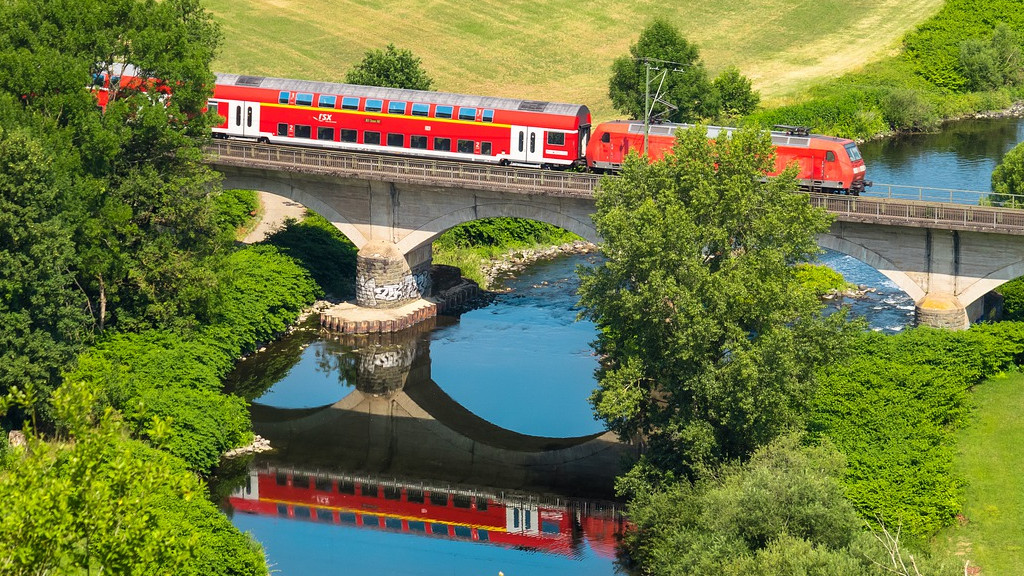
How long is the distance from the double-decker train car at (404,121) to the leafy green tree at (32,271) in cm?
2408

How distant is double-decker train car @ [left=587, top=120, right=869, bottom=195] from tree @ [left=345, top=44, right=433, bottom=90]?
3124 centimetres

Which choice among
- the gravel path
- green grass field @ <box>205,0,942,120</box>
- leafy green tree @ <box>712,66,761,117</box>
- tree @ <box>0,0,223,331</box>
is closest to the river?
tree @ <box>0,0,223,331</box>

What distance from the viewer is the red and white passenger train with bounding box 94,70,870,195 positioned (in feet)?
253

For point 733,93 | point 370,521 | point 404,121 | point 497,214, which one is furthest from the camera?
point 733,93

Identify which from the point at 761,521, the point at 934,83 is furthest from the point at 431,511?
the point at 934,83

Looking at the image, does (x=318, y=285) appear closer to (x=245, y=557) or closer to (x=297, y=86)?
(x=297, y=86)

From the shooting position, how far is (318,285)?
89.3m

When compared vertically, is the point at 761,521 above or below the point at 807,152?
below

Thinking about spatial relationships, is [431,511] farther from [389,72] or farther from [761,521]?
[389,72]

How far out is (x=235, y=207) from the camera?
318 feet

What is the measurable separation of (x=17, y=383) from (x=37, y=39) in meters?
17.6

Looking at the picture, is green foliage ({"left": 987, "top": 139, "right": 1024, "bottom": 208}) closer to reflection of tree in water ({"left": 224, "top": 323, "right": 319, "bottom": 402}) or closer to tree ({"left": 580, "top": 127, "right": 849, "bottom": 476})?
tree ({"left": 580, "top": 127, "right": 849, "bottom": 476})

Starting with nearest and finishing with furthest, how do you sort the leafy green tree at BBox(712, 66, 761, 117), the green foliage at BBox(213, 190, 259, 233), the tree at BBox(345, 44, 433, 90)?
1. the green foliage at BBox(213, 190, 259, 233)
2. the tree at BBox(345, 44, 433, 90)
3. the leafy green tree at BBox(712, 66, 761, 117)

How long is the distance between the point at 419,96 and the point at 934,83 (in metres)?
74.5
